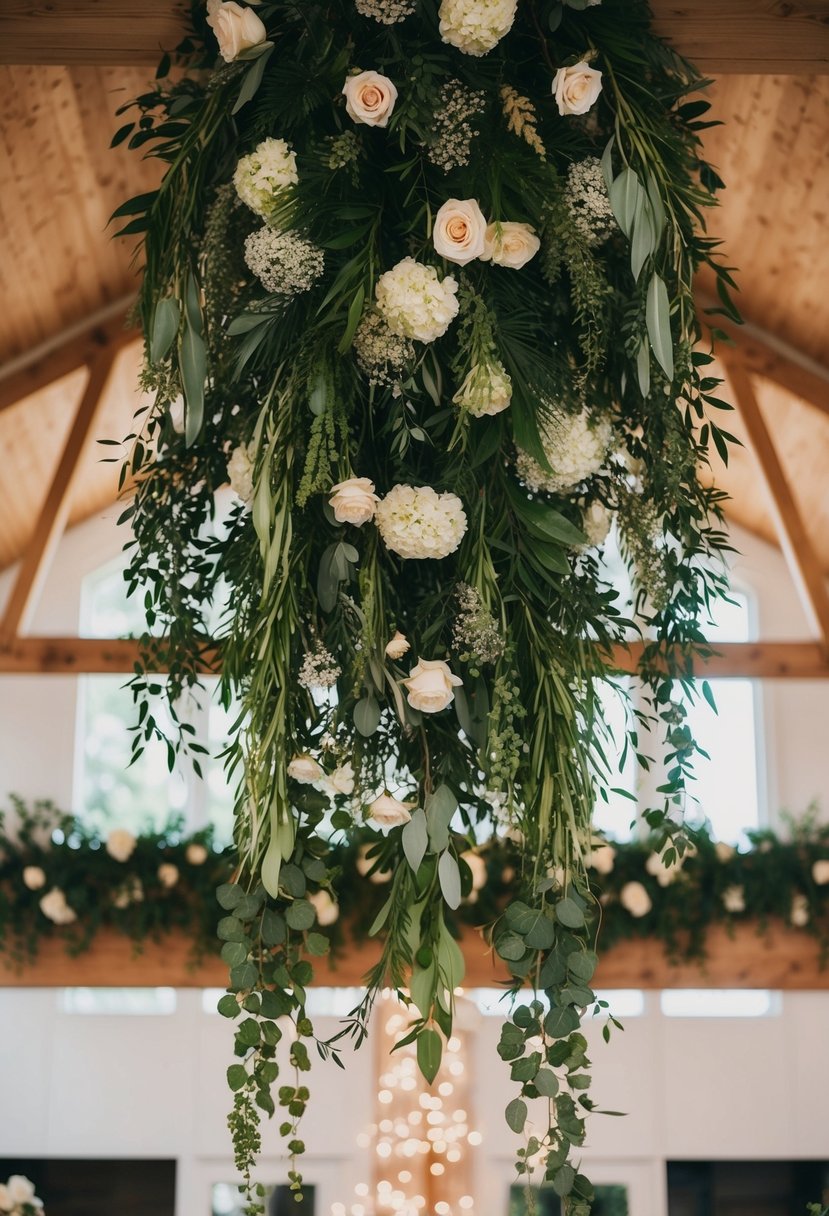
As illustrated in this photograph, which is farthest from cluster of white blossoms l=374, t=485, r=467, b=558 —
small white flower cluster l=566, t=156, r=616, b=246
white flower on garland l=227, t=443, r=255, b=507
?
small white flower cluster l=566, t=156, r=616, b=246

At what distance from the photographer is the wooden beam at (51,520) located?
17.0 feet

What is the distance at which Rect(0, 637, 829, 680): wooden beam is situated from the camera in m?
5.39

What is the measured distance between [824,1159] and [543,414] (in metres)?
5.86

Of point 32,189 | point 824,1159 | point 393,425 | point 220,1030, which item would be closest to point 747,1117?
point 824,1159

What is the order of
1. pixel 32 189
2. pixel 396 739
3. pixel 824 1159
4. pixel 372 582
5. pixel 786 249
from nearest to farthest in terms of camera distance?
pixel 372 582 < pixel 396 739 < pixel 32 189 < pixel 786 249 < pixel 824 1159

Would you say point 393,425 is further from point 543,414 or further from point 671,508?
point 671,508

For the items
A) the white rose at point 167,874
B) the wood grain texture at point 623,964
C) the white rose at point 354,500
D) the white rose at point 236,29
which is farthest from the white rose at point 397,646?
the wood grain texture at point 623,964

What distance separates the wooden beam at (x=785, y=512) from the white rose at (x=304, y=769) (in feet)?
13.4

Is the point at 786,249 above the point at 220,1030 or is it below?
above

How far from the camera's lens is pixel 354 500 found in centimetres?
152

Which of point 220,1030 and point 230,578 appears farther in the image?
point 220,1030

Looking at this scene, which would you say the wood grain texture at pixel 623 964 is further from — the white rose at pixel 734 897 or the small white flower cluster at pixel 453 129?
the small white flower cluster at pixel 453 129

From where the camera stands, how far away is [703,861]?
5.73 meters

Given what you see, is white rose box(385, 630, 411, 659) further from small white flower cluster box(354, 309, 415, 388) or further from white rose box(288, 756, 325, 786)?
small white flower cluster box(354, 309, 415, 388)
